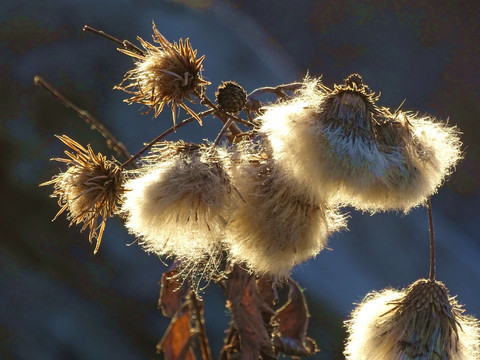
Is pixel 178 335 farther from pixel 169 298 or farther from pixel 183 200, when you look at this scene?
pixel 183 200

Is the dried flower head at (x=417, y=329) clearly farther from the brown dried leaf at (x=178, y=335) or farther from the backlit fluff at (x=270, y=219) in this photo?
the brown dried leaf at (x=178, y=335)

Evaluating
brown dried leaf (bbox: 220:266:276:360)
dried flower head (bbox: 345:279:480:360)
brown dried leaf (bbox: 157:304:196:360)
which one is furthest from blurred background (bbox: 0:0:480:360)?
dried flower head (bbox: 345:279:480:360)

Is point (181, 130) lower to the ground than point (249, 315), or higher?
higher

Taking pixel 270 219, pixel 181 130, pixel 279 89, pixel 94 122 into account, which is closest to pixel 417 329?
pixel 270 219

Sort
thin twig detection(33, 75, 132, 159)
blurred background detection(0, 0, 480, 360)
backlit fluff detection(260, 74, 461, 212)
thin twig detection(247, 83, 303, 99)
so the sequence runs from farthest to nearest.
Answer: blurred background detection(0, 0, 480, 360)
thin twig detection(33, 75, 132, 159)
thin twig detection(247, 83, 303, 99)
backlit fluff detection(260, 74, 461, 212)

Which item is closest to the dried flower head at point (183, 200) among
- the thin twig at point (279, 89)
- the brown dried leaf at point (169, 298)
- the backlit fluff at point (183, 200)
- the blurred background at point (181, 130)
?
the backlit fluff at point (183, 200)

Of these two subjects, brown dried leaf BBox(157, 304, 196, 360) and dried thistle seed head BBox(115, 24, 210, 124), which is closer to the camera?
dried thistle seed head BBox(115, 24, 210, 124)

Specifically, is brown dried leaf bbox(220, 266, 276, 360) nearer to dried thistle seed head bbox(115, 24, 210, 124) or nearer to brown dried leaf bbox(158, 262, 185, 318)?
brown dried leaf bbox(158, 262, 185, 318)

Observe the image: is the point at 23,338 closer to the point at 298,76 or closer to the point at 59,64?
the point at 59,64
